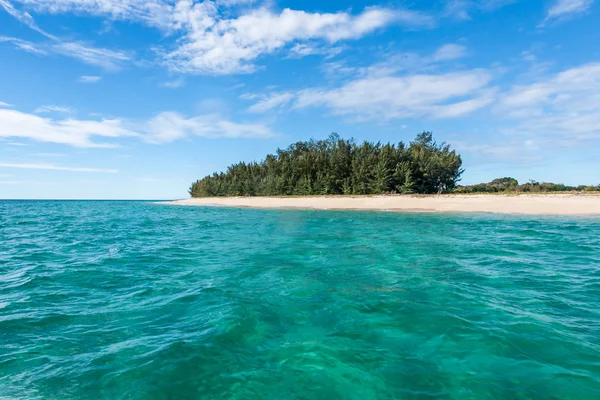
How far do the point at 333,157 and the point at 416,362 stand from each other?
69195 millimetres

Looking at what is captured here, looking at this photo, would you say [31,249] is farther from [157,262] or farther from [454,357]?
[454,357]

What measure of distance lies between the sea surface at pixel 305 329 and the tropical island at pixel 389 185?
101ft

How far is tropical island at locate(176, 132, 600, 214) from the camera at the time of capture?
1521 inches

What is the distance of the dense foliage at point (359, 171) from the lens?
206ft

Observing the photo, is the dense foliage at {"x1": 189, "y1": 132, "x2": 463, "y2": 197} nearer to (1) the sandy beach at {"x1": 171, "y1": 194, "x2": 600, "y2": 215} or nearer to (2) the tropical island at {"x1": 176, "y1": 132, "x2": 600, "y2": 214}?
(2) the tropical island at {"x1": 176, "y1": 132, "x2": 600, "y2": 214}

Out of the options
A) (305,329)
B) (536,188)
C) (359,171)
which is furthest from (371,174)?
(305,329)

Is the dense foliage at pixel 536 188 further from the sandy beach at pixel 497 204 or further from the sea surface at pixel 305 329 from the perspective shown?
the sea surface at pixel 305 329

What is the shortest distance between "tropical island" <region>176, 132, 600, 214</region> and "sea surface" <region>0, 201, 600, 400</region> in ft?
101

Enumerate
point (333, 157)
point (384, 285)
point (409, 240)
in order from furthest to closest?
point (333, 157), point (409, 240), point (384, 285)

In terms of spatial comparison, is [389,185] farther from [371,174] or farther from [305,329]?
[305,329]

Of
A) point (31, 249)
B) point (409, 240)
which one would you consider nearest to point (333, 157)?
point (409, 240)

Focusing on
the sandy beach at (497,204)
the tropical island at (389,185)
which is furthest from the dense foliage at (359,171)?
the sandy beach at (497,204)

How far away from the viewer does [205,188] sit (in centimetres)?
11375

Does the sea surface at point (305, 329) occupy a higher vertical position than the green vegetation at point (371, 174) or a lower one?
lower
